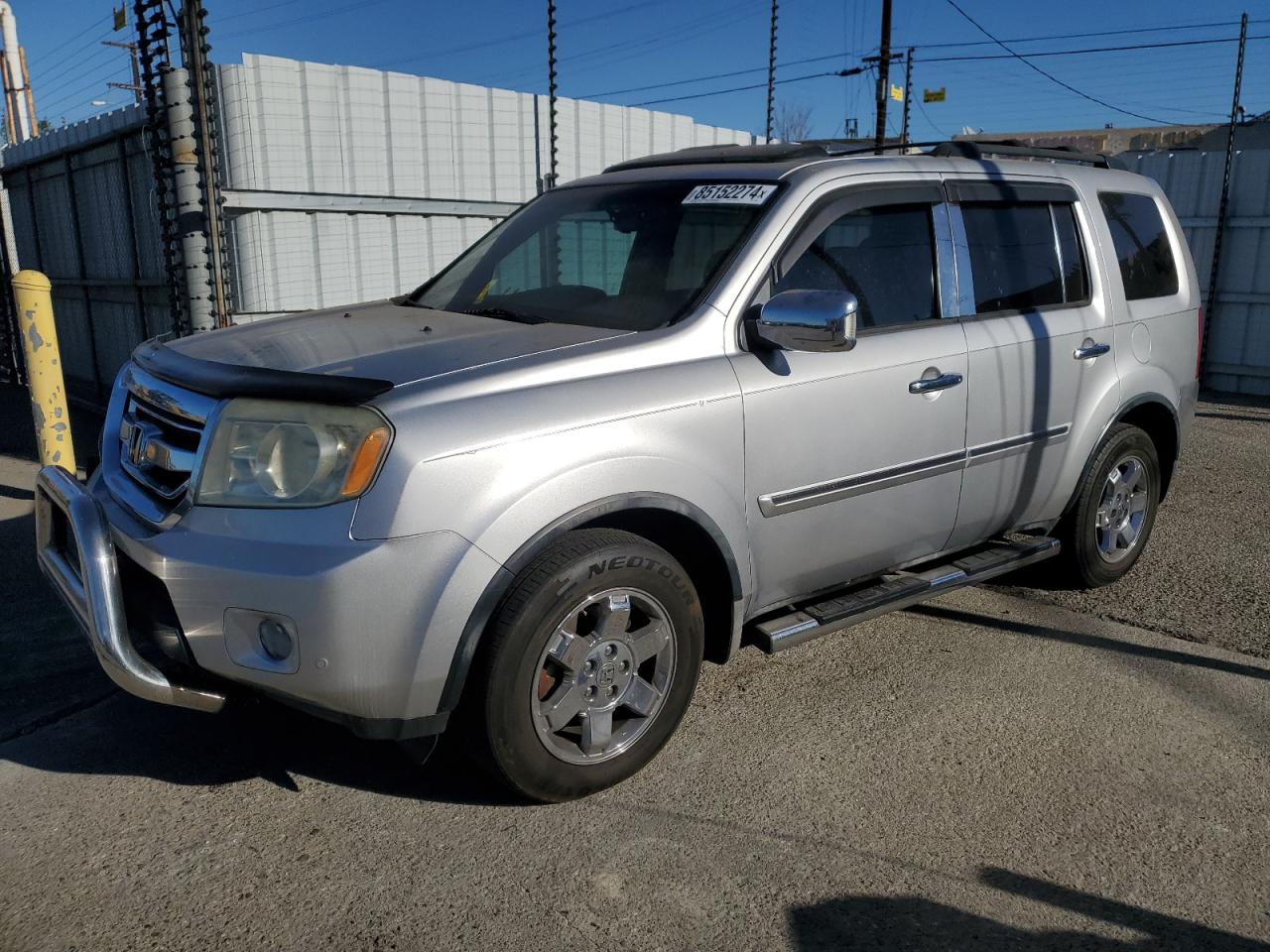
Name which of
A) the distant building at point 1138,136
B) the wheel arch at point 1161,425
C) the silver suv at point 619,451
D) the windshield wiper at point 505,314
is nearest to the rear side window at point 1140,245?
the silver suv at point 619,451

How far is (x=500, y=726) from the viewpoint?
2.95 meters

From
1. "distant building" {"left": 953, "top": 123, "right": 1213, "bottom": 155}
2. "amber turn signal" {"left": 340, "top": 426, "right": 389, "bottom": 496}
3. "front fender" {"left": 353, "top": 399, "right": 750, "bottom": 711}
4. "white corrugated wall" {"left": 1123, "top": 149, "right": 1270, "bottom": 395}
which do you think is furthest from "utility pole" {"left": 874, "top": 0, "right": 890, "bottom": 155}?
"distant building" {"left": 953, "top": 123, "right": 1213, "bottom": 155}

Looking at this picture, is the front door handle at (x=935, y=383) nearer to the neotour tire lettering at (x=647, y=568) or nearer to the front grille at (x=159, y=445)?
the neotour tire lettering at (x=647, y=568)

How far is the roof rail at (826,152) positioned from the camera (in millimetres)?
4137

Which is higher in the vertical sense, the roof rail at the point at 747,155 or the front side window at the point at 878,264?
the roof rail at the point at 747,155

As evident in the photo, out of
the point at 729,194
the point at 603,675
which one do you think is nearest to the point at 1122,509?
the point at 729,194

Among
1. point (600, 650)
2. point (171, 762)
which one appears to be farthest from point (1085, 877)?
point (171, 762)

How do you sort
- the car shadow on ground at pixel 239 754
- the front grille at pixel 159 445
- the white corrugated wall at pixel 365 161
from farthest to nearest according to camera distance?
Answer: the white corrugated wall at pixel 365 161
the car shadow on ground at pixel 239 754
the front grille at pixel 159 445

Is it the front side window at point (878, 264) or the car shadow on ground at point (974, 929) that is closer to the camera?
the car shadow on ground at point (974, 929)

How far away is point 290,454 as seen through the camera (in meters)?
2.80

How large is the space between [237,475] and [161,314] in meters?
6.57

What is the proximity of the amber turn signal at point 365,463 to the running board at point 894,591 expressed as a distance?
150cm

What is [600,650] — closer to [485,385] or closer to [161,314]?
[485,385]

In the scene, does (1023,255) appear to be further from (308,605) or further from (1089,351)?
(308,605)
